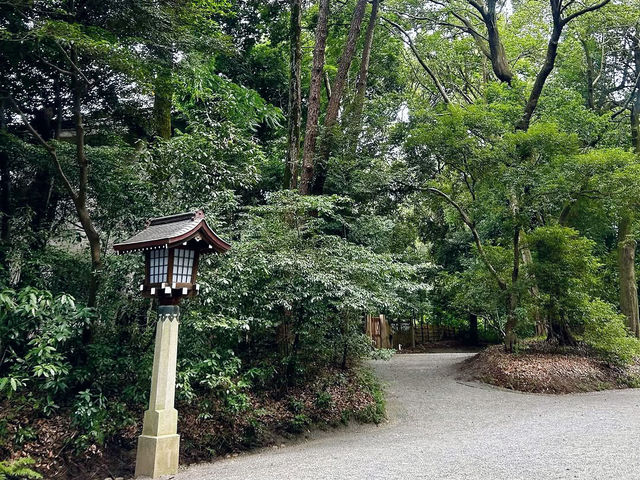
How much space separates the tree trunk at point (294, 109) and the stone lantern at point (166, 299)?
3.96m

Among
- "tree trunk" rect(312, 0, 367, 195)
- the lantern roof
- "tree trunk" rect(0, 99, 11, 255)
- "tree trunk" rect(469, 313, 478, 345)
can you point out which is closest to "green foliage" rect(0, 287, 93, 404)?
the lantern roof

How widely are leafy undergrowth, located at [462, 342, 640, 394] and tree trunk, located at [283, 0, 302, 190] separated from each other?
5.92m

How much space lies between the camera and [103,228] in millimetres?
5977

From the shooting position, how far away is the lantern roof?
4180mm

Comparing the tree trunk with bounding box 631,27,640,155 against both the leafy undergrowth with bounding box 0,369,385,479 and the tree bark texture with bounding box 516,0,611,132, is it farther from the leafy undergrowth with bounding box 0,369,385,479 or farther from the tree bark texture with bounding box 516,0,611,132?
the leafy undergrowth with bounding box 0,369,385,479

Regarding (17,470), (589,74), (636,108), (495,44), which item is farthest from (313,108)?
(636,108)

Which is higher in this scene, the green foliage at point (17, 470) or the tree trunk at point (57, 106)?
the tree trunk at point (57, 106)

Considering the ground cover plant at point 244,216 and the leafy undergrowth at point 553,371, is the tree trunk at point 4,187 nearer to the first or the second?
the ground cover plant at point 244,216

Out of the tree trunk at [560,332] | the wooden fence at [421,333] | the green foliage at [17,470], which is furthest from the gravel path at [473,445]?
the wooden fence at [421,333]

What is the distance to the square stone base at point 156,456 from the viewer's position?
4.09 meters

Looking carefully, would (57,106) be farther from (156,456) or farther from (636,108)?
(636,108)

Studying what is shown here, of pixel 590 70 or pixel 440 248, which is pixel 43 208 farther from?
pixel 590 70

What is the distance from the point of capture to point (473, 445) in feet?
15.8

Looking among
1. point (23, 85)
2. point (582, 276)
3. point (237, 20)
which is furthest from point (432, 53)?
point (23, 85)
